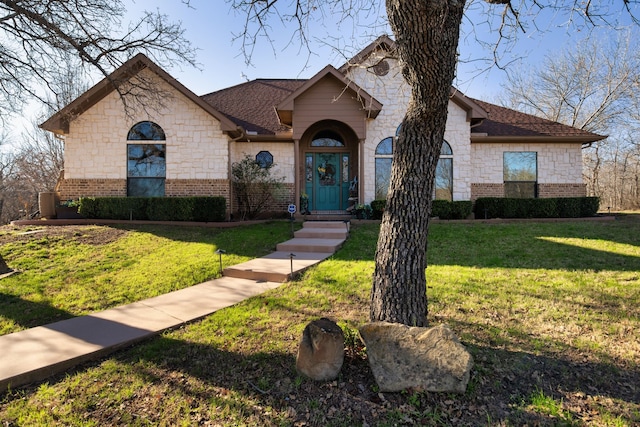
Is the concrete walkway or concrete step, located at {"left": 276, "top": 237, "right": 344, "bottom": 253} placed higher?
concrete step, located at {"left": 276, "top": 237, "right": 344, "bottom": 253}

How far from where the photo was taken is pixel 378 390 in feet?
8.86

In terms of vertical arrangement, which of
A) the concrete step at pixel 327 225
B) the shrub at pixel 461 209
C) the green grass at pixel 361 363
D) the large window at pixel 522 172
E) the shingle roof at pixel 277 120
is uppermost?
the shingle roof at pixel 277 120

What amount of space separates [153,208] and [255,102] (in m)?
7.47

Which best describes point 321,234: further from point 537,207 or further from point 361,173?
point 537,207

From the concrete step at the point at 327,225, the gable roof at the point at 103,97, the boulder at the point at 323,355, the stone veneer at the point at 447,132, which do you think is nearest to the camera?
the boulder at the point at 323,355

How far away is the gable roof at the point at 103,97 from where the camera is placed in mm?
10727

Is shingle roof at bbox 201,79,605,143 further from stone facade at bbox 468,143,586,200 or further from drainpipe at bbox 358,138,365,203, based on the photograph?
drainpipe at bbox 358,138,365,203

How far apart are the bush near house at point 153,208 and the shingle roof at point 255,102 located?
390 cm

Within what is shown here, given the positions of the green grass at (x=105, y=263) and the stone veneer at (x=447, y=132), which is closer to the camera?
the green grass at (x=105, y=263)

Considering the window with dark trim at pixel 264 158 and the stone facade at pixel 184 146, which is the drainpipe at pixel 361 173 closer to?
the stone facade at pixel 184 146

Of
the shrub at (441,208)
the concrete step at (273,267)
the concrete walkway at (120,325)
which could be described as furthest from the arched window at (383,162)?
the concrete walkway at (120,325)

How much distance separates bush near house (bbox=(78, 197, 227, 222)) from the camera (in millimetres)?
10547

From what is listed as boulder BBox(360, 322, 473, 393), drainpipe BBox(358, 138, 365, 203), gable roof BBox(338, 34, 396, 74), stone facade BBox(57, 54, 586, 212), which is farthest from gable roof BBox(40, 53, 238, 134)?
boulder BBox(360, 322, 473, 393)

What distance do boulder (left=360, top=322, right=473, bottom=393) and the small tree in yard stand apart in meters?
9.63
